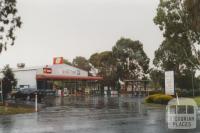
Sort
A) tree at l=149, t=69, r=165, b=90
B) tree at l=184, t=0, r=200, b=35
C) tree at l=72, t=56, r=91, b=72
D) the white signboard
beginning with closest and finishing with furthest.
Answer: the white signboard < tree at l=184, t=0, r=200, b=35 < tree at l=149, t=69, r=165, b=90 < tree at l=72, t=56, r=91, b=72

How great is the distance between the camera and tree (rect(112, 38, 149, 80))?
103 meters

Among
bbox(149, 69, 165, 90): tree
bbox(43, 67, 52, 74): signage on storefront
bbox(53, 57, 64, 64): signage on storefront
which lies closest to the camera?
bbox(43, 67, 52, 74): signage on storefront

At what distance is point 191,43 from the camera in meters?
54.6

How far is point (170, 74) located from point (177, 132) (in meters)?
24.7

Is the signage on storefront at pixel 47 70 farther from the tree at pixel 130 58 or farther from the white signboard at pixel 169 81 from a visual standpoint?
the white signboard at pixel 169 81

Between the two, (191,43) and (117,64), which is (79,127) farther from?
(117,64)

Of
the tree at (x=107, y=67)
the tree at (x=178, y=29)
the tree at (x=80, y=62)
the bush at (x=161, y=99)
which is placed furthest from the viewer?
the tree at (x=80, y=62)

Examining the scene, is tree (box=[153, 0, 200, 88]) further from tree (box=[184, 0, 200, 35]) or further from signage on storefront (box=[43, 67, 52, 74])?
signage on storefront (box=[43, 67, 52, 74])

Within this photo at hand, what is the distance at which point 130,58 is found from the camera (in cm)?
10369

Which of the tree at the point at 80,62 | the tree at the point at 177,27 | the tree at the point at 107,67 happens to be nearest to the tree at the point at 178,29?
the tree at the point at 177,27

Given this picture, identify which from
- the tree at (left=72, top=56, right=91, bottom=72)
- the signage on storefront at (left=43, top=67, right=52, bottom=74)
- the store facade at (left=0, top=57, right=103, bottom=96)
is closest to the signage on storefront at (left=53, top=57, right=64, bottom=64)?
the store facade at (left=0, top=57, right=103, bottom=96)

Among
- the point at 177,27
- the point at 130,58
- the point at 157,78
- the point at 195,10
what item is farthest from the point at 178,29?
the point at 130,58

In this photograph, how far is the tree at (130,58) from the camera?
337 ft

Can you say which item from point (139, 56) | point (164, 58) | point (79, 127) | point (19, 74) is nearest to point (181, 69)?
point (164, 58)
